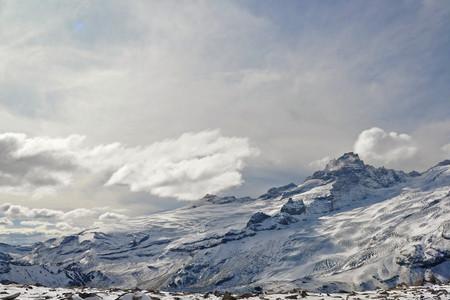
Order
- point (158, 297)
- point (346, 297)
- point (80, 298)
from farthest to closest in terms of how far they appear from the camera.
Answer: point (346, 297), point (158, 297), point (80, 298)

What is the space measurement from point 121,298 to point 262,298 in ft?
43.8

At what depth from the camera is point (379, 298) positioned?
42344mm

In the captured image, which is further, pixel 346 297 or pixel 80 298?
pixel 346 297

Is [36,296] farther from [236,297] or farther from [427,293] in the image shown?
[427,293]

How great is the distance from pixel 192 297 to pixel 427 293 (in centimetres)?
2118

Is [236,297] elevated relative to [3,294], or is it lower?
lower

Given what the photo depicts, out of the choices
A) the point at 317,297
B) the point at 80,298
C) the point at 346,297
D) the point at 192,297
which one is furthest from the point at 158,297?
the point at 346,297

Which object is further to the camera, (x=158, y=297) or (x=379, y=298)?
(x=379, y=298)

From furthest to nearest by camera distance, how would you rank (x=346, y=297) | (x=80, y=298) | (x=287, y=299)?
(x=346, y=297) < (x=287, y=299) < (x=80, y=298)

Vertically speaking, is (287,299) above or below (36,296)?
below

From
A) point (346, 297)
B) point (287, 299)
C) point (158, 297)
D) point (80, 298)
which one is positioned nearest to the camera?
point (80, 298)

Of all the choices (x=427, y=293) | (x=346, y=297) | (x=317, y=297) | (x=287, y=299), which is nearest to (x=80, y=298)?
(x=287, y=299)

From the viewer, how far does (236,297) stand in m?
43.3

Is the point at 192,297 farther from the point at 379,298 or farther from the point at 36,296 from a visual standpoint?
the point at 379,298
